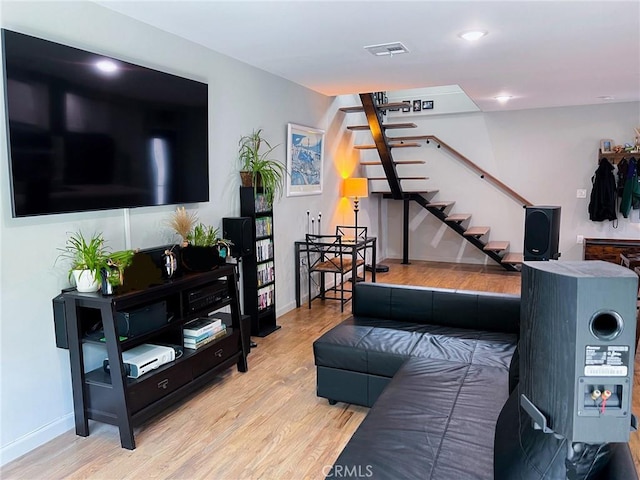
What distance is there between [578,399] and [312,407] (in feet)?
6.74

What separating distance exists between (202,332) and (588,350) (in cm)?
241

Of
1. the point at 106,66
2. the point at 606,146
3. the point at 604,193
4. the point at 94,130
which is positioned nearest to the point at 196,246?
the point at 94,130

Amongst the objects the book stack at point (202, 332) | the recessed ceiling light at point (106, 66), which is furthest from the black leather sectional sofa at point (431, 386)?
the recessed ceiling light at point (106, 66)

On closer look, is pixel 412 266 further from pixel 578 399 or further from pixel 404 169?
pixel 578 399

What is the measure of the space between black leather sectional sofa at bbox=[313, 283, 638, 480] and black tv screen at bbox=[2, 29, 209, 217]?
59.7 inches

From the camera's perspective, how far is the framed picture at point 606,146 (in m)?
6.27

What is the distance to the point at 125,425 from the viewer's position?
7.65 feet

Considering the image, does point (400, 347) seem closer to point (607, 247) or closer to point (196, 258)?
point (196, 258)

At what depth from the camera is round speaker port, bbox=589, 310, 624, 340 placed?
0.90 metres

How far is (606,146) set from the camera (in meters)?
6.29

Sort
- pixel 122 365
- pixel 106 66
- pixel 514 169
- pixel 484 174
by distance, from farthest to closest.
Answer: pixel 484 174
pixel 514 169
pixel 106 66
pixel 122 365

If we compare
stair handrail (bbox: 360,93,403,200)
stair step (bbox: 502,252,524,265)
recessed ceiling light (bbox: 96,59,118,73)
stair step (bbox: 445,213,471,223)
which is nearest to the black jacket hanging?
stair step (bbox: 502,252,524,265)

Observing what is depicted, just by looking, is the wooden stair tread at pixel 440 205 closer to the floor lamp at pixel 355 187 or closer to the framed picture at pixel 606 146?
the floor lamp at pixel 355 187

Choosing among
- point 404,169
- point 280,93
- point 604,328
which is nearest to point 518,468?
point 604,328
